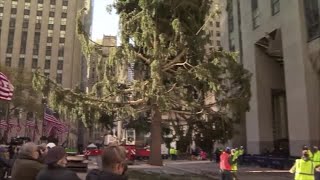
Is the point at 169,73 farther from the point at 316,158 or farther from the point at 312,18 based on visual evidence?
the point at 316,158

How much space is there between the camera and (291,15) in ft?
117

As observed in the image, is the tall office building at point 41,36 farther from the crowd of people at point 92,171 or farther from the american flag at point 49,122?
the crowd of people at point 92,171

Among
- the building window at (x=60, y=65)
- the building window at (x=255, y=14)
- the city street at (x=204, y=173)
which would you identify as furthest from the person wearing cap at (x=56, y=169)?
the building window at (x=60, y=65)

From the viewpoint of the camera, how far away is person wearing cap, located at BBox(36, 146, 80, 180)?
4.82 metres

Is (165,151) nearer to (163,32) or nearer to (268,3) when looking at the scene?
(268,3)

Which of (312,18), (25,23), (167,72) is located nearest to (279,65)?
(312,18)

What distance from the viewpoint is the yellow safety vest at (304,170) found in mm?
12984

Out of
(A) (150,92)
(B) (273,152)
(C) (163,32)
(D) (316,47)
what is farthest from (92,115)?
(B) (273,152)

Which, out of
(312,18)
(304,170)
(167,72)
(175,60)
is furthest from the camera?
(312,18)

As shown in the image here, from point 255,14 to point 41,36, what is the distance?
64.2 metres

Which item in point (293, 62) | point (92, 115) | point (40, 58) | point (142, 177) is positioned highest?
point (40, 58)

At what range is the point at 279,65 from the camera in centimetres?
4459

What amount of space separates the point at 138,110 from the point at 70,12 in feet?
252

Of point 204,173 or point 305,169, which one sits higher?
point 305,169
